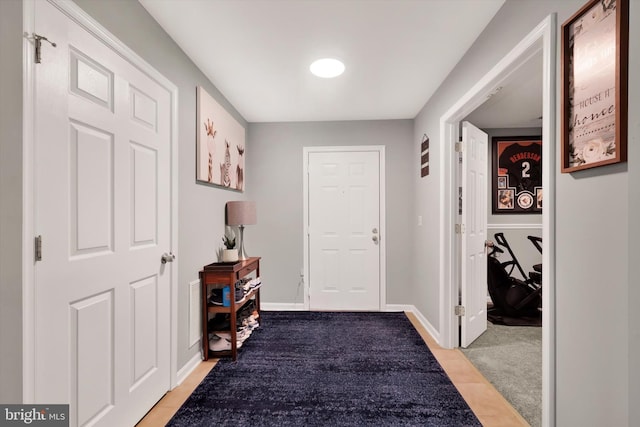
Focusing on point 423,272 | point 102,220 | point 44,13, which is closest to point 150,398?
point 102,220

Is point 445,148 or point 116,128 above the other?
point 445,148

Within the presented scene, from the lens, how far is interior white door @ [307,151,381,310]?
3656 mm

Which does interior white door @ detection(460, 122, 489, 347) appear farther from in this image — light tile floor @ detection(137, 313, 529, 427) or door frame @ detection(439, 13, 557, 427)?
door frame @ detection(439, 13, 557, 427)

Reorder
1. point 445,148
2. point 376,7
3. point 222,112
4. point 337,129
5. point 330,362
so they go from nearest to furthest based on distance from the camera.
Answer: point 376,7, point 330,362, point 445,148, point 222,112, point 337,129

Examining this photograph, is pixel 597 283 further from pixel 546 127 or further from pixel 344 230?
pixel 344 230

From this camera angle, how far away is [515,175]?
13.3 ft

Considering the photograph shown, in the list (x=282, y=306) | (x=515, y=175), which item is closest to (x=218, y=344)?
(x=282, y=306)

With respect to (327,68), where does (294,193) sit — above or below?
below

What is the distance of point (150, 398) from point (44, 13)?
2000 millimetres

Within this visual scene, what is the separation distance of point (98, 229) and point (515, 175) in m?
4.67

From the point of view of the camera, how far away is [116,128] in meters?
1.48

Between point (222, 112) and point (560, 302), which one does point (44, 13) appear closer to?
point (222, 112)
